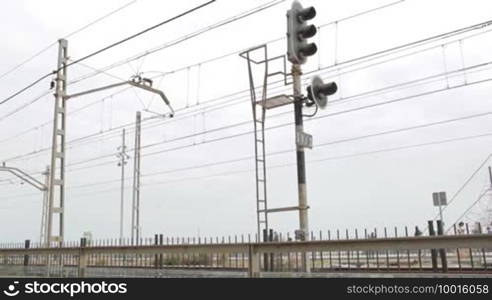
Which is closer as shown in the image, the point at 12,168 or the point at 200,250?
the point at 200,250

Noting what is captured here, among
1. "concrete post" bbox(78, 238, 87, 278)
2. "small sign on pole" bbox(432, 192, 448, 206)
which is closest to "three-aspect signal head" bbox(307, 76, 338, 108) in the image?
"concrete post" bbox(78, 238, 87, 278)

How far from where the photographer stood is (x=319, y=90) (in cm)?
867

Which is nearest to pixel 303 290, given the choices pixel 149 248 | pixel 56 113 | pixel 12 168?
pixel 149 248

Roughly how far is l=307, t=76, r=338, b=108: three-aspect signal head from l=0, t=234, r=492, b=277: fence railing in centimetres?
262

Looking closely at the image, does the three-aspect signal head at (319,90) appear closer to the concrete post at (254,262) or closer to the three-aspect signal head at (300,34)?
the three-aspect signal head at (300,34)

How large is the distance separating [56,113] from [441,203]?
1421 centimetres

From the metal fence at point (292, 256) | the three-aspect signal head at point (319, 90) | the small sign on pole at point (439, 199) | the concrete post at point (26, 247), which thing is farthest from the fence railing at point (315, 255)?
the small sign on pole at point (439, 199)

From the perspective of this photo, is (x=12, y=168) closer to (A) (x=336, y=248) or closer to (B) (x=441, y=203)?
(B) (x=441, y=203)

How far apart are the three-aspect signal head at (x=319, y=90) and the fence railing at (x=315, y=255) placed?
262cm

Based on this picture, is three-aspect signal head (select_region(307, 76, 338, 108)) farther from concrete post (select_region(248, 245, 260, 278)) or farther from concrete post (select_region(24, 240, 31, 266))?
concrete post (select_region(24, 240, 31, 266))

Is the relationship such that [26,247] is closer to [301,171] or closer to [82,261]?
[82,261]

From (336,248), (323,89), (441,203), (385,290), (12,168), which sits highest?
(12,168)

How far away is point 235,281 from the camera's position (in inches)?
254

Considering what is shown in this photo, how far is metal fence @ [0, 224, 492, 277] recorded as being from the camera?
6660mm
